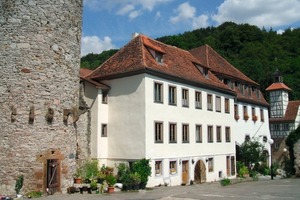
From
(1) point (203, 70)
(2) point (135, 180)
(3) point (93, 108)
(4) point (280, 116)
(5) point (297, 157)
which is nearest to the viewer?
(2) point (135, 180)

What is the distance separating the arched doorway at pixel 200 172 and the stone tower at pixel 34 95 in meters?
12.0

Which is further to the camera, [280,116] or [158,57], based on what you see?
[280,116]

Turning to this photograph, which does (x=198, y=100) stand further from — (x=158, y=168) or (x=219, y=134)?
(x=158, y=168)

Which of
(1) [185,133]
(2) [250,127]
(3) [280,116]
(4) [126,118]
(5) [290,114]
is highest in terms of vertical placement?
(5) [290,114]

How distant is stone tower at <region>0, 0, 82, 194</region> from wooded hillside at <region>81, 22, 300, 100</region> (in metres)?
41.0

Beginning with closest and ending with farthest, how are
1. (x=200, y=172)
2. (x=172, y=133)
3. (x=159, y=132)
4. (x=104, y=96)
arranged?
(x=159, y=132), (x=104, y=96), (x=172, y=133), (x=200, y=172)

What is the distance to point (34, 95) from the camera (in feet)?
60.0

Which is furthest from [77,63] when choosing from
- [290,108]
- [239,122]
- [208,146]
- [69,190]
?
[290,108]

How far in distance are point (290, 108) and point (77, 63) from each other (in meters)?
40.7

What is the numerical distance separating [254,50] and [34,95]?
62881 millimetres

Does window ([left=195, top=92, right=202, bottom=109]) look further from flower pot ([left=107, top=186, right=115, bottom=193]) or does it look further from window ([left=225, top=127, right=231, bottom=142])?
flower pot ([left=107, top=186, right=115, bottom=193])

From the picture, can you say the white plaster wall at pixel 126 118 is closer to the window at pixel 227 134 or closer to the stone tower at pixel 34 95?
the stone tower at pixel 34 95

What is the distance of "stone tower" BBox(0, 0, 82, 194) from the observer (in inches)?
704

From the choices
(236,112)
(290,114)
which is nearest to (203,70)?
(236,112)
